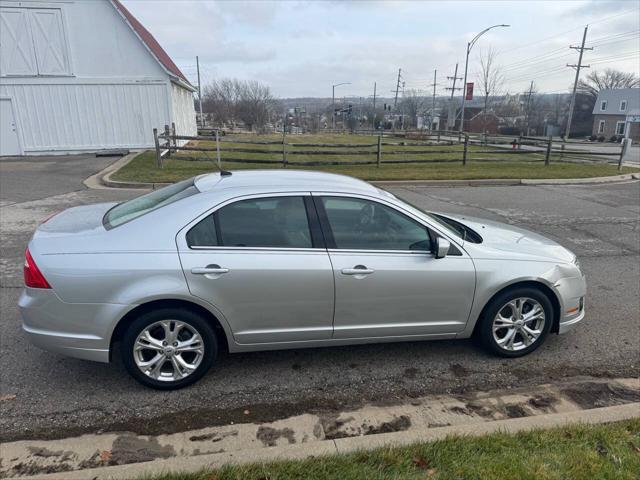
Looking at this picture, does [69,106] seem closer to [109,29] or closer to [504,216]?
[109,29]

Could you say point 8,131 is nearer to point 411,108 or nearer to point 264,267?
point 264,267

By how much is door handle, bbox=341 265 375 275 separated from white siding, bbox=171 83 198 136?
1908 cm

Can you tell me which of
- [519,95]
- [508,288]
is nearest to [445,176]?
[508,288]

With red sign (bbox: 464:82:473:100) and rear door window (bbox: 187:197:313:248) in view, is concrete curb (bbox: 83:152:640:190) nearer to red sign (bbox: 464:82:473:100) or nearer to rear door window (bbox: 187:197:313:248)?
rear door window (bbox: 187:197:313:248)

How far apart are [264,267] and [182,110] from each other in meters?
23.4

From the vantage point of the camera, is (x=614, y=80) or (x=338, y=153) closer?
(x=338, y=153)

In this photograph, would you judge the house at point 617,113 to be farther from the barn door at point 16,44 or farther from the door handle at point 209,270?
the door handle at point 209,270

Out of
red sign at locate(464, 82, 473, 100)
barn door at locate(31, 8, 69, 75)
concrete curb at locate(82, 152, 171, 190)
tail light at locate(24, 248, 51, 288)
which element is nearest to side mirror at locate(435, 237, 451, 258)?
tail light at locate(24, 248, 51, 288)

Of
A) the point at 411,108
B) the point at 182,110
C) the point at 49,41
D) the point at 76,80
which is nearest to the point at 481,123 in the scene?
the point at 411,108

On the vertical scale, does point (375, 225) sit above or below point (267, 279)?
above

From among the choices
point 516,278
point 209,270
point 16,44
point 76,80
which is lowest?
point 516,278

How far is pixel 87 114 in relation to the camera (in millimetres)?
19234

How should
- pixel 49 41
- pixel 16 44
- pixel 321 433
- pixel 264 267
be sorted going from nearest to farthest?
pixel 321 433, pixel 264 267, pixel 16 44, pixel 49 41

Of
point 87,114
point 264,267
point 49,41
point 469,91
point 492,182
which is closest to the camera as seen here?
point 264,267
